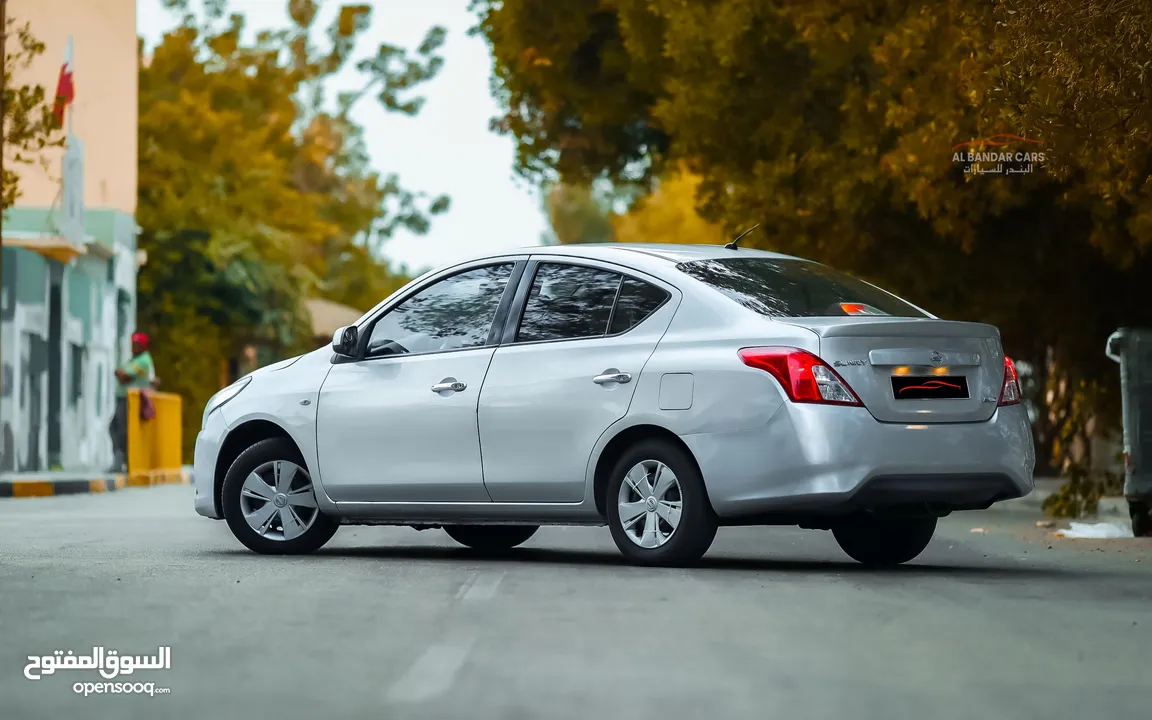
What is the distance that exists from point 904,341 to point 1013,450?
0.85 meters

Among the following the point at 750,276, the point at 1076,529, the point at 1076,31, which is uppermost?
the point at 1076,31

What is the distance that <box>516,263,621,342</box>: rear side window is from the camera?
10.5 metres

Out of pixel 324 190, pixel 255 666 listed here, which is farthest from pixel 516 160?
pixel 324 190

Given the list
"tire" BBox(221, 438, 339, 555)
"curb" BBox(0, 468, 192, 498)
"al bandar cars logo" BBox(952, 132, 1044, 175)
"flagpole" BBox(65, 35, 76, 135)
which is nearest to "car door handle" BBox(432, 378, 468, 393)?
"tire" BBox(221, 438, 339, 555)

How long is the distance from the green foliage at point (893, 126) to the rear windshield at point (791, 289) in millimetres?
2218

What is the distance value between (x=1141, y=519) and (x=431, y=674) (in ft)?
31.4

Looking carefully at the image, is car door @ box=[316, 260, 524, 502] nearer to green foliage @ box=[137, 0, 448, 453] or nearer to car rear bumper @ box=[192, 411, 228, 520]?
car rear bumper @ box=[192, 411, 228, 520]

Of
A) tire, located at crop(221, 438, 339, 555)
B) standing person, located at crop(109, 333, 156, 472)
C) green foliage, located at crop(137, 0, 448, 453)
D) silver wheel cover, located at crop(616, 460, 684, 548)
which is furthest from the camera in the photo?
green foliage, located at crop(137, 0, 448, 453)

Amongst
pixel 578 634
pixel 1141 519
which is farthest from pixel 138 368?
pixel 578 634

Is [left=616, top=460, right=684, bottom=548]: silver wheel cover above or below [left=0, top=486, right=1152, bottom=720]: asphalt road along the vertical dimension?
above

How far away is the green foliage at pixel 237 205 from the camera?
1608 inches

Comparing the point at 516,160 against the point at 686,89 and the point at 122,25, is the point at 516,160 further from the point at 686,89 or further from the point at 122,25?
the point at 122,25

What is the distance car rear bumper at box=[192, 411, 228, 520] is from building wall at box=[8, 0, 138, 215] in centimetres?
2242

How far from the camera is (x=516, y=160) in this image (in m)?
27.3
